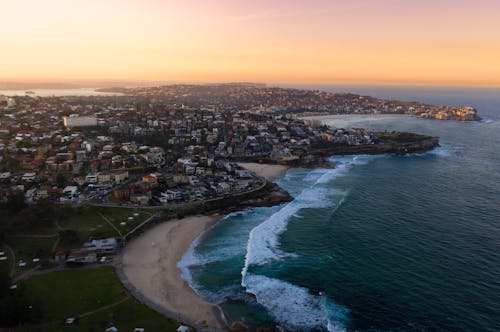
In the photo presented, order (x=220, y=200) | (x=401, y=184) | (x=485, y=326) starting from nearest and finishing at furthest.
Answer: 1. (x=485, y=326)
2. (x=220, y=200)
3. (x=401, y=184)

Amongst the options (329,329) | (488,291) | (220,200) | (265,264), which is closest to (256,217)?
(220,200)

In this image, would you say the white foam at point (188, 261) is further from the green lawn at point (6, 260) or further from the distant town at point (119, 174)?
the green lawn at point (6, 260)

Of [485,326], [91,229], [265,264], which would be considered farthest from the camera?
[91,229]

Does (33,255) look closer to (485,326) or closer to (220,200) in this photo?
(220,200)

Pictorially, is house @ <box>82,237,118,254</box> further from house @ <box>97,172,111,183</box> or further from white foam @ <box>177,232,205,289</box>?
house @ <box>97,172,111,183</box>

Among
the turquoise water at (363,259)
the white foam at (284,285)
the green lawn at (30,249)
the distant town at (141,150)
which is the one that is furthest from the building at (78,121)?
the white foam at (284,285)

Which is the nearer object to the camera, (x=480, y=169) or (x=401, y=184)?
(x=401, y=184)

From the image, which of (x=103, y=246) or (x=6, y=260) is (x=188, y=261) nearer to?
(x=103, y=246)
